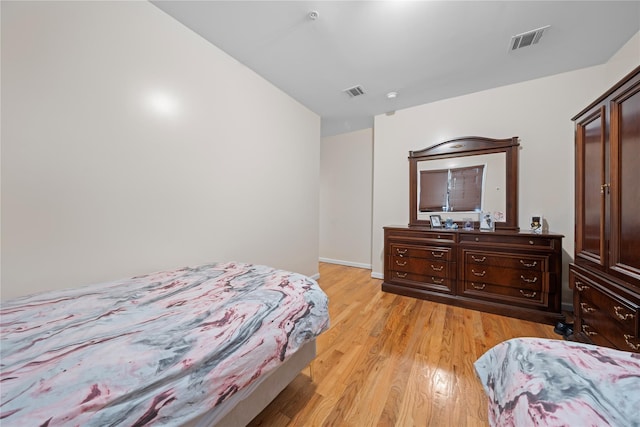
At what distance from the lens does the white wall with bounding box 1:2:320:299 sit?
119cm

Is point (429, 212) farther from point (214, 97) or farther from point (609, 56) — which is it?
point (214, 97)

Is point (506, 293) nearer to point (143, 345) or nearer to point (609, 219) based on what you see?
point (609, 219)

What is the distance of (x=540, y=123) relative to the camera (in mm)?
2561

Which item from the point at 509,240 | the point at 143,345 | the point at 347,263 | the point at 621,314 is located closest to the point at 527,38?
the point at 509,240

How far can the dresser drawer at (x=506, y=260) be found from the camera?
2208 millimetres

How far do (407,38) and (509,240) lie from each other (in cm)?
228

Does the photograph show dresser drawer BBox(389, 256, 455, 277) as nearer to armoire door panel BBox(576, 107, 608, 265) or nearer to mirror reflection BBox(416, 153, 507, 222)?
mirror reflection BBox(416, 153, 507, 222)

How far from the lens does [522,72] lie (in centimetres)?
242

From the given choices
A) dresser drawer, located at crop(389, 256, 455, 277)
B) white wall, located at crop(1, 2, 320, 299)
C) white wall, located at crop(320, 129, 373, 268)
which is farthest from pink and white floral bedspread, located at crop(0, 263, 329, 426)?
white wall, located at crop(320, 129, 373, 268)

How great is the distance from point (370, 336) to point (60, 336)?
1960mm

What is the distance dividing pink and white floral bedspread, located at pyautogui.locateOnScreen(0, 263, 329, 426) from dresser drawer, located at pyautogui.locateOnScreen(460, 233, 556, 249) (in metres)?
2.10

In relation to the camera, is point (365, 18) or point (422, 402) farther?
point (365, 18)

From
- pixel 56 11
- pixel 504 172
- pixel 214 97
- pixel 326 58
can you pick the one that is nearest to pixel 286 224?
pixel 214 97

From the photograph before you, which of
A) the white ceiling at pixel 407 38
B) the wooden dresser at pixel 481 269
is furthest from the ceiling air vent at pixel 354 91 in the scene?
the wooden dresser at pixel 481 269
